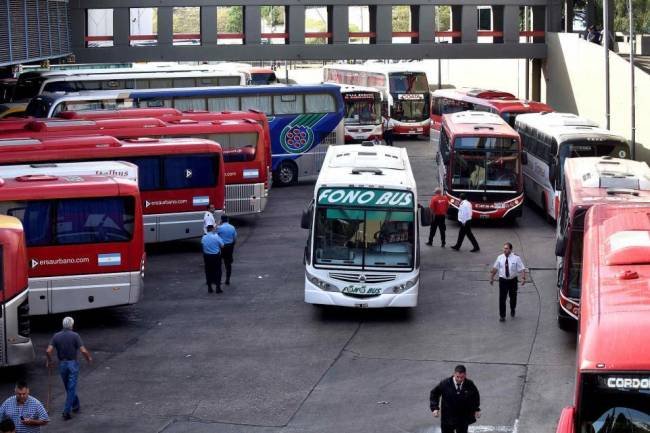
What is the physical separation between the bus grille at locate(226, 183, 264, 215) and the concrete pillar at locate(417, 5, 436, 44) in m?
22.5

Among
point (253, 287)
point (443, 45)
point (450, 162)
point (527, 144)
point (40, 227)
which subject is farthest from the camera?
point (443, 45)

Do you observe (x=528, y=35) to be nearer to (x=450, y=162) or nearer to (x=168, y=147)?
(x=450, y=162)

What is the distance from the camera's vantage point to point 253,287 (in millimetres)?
26844

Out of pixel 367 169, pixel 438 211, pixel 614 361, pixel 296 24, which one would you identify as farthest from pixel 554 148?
pixel 614 361

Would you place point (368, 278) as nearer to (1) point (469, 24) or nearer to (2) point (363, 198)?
(2) point (363, 198)

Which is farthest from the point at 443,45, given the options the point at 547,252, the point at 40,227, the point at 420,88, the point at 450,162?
the point at 40,227

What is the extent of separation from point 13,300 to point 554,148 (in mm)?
19080

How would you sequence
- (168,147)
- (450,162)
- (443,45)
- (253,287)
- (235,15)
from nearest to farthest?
(253,287), (168,147), (450,162), (443,45), (235,15)

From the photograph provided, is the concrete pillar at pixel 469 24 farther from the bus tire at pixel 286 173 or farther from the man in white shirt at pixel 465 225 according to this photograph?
the man in white shirt at pixel 465 225

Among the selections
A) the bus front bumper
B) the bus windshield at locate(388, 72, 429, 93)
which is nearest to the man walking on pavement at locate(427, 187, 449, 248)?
the bus front bumper

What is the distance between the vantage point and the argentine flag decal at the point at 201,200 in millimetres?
30922

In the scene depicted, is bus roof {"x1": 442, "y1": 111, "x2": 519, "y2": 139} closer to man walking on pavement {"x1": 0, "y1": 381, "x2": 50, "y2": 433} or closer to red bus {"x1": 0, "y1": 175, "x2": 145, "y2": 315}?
red bus {"x1": 0, "y1": 175, "x2": 145, "y2": 315}

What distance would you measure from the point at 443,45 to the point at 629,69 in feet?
42.6

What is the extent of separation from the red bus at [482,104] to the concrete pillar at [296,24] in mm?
6494
